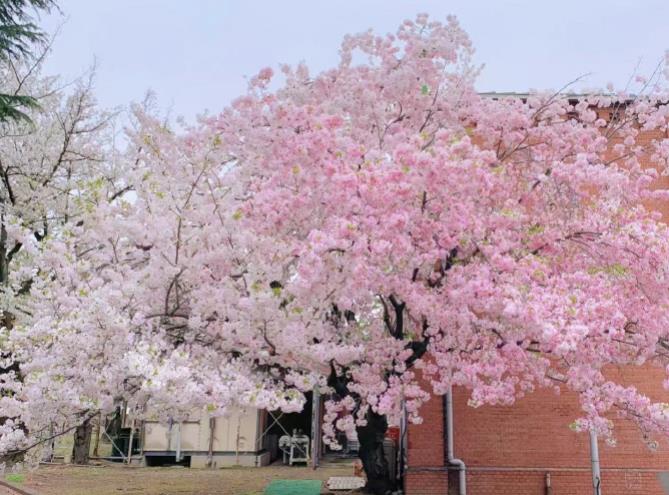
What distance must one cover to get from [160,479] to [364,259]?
11410mm

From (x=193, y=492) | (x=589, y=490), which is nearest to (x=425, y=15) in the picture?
(x=589, y=490)

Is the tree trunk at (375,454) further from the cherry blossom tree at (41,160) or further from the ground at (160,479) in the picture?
the cherry blossom tree at (41,160)

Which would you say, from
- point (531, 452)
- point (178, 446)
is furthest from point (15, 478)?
point (531, 452)

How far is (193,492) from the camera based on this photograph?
511 inches

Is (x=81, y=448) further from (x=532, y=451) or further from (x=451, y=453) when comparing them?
(x=532, y=451)

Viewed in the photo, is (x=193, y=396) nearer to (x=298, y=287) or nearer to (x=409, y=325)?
(x=298, y=287)

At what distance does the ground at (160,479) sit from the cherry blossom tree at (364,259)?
20.4 feet

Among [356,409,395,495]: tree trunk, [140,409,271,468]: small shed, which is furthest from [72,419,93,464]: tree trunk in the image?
[356,409,395,495]: tree trunk

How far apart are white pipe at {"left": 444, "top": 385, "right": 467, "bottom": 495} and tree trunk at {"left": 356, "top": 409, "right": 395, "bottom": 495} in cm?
121

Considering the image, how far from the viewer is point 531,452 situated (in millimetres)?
11078

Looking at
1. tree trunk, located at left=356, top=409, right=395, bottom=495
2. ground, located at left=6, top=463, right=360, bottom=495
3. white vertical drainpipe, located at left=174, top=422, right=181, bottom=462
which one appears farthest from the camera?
white vertical drainpipe, located at left=174, top=422, right=181, bottom=462

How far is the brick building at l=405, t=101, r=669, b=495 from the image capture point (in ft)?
35.8

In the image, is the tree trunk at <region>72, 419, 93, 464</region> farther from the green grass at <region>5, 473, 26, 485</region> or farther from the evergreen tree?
the evergreen tree

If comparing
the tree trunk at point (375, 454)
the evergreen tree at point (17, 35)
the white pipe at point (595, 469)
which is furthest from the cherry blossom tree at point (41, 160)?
the white pipe at point (595, 469)
